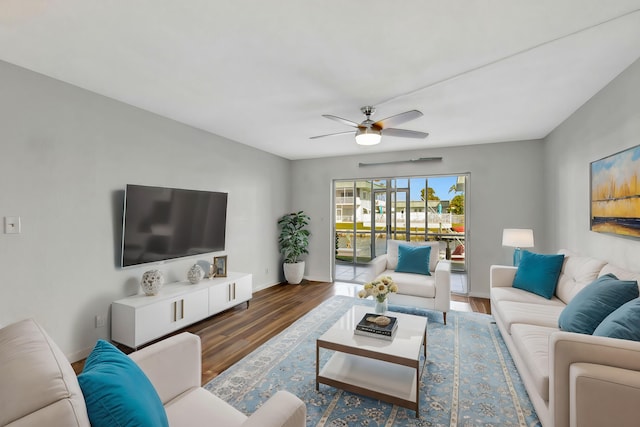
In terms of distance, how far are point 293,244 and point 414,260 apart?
242 cm

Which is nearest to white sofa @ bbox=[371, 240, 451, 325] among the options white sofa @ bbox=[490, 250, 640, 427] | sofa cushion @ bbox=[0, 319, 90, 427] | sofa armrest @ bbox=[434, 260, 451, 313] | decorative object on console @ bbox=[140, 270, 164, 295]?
sofa armrest @ bbox=[434, 260, 451, 313]

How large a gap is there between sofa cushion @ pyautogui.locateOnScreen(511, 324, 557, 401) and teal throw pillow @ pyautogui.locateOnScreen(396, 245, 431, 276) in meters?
1.73

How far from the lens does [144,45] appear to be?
2.07m

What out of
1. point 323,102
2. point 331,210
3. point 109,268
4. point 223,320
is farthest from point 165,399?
point 331,210

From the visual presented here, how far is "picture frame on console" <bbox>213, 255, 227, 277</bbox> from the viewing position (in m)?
4.07

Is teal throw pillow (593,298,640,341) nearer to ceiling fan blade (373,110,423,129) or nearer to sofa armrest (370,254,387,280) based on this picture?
ceiling fan blade (373,110,423,129)

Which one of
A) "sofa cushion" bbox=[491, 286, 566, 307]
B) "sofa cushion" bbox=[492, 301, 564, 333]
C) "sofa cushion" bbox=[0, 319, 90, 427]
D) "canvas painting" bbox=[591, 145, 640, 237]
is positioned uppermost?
"canvas painting" bbox=[591, 145, 640, 237]

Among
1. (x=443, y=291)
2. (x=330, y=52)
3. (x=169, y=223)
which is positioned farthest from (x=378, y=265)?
(x=330, y=52)

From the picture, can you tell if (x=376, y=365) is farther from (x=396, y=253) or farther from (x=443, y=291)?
(x=396, y=253)

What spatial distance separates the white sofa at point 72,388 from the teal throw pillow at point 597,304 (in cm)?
191

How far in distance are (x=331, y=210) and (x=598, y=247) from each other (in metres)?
3.92

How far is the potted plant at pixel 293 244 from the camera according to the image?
225 inches

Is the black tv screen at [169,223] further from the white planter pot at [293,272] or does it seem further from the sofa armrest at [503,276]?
the sofa armrest at [503,276]

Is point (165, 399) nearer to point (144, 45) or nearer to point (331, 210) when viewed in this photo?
point (144, 45)
